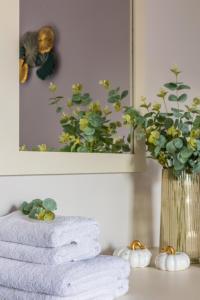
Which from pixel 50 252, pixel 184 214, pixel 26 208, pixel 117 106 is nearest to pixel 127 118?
pixel 117 106

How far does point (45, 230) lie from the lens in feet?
2.80

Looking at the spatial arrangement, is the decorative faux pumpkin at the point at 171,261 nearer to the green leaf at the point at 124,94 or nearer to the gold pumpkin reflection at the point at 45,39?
the green leaf at the point at 124,94

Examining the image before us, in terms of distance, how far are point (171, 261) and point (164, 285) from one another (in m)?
0.13

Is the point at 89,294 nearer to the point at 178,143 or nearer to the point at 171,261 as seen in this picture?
the point at 171,261

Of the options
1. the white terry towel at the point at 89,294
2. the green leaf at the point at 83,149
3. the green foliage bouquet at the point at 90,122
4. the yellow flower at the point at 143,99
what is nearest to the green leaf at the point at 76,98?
the green foliage bouquet at the point at 90,122

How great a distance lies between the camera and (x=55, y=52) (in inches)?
43.4

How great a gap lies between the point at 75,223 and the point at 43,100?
12.3 inches

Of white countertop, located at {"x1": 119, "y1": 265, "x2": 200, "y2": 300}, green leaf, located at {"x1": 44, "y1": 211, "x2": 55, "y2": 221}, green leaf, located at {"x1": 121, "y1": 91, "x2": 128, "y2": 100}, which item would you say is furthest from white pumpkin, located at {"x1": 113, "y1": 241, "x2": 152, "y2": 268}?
green leaf, located at {"x1": 121, "y1": 91, "x2": 128, "y2": 100}

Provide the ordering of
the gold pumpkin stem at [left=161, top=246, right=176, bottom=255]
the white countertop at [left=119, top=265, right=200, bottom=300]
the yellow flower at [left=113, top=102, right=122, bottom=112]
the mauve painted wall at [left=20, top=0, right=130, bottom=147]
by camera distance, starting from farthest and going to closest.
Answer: the yellow flower at [left=113, top=102, right=122, bottom=112] → the gold pumpkin stem at [left=161, top=246, right=176, bottom=255] → the mauve painted wall at [left=20, top=0, right=130, bottom=147] → the white countertop at [left=119, top=265, right=200, bottom=300]

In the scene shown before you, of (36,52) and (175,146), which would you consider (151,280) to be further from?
(36,52)

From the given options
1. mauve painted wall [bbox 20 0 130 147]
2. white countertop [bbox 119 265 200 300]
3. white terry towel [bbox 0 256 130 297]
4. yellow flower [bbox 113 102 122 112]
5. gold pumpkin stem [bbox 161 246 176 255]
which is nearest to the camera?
white terry towel [bbox 0 256 130 297]

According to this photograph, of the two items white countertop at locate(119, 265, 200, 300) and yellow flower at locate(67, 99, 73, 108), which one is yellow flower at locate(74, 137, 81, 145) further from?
white countertop at locate(119, 265, 200, 300)

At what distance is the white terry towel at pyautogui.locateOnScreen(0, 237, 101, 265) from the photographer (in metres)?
0.84

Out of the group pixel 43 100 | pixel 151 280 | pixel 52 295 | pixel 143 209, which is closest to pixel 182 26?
pixel 143 209
